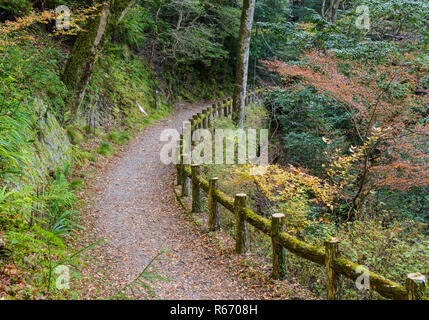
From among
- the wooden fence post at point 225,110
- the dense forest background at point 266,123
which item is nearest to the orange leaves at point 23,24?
the dense forest background at point 266,123

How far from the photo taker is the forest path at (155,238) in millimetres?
4809

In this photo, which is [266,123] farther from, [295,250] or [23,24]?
[295,250]

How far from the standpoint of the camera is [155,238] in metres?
6.33

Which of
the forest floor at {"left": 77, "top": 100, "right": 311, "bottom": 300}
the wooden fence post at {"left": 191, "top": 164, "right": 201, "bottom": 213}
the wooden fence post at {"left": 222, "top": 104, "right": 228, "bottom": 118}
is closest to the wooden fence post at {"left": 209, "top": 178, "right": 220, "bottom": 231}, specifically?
the forest floor at {"left": 77, "top": 100, "right": 311, "bottom": 300}

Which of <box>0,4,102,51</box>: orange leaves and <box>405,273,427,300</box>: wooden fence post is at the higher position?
<box>0,4,102,51</box>: orange leaves

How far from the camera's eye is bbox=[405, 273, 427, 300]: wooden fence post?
305cm

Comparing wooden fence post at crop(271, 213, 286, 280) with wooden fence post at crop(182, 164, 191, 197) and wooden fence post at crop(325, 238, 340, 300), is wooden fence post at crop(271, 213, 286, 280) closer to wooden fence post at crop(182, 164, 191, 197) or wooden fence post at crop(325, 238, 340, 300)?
wooden fence post at crop(325, 238, 340, 300)

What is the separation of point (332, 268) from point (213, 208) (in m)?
3.11

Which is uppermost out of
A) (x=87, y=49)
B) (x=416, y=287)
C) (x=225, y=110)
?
(x=87, y=49)

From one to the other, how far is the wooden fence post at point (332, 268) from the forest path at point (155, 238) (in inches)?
44.6

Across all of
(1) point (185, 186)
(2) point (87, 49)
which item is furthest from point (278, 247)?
(2) point (87, 49)

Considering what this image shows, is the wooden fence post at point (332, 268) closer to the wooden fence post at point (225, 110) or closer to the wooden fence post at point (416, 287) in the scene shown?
the wooden fence post at point (416, 287)
